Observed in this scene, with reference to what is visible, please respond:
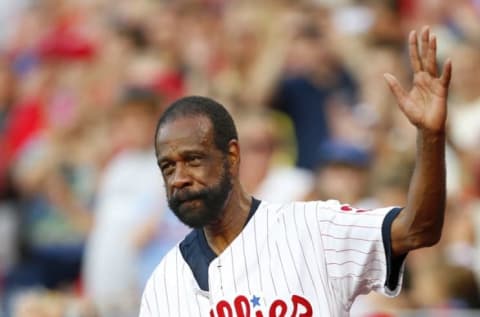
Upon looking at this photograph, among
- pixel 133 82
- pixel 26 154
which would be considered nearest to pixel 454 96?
pixel 133 82

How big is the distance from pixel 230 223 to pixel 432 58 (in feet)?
3.05

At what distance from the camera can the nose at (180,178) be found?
4320mm

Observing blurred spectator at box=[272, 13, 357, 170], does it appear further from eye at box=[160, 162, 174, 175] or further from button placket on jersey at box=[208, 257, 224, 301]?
eye at box=[160, 162, 174, 175]

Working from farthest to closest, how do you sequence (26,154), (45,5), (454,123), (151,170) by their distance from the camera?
(45,5) → (26,154) → (151,170) → (454,123)

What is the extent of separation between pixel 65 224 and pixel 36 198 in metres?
0.42

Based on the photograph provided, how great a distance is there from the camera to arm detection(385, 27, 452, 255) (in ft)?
13.3

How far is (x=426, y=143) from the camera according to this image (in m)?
4.05

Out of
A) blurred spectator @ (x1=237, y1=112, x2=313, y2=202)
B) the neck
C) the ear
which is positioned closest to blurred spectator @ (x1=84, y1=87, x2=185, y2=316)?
blurred spectator @ (x1=237, y1=112, x2=313, y2=202)

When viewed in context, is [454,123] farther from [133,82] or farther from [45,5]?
[45,5]

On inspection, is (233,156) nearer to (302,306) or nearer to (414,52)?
(302,306)

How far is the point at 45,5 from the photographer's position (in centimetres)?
1375

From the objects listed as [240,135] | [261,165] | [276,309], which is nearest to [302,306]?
[276,309]

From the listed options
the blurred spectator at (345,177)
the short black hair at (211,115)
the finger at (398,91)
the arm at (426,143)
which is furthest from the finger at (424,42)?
the blurred spectator at (345,177)

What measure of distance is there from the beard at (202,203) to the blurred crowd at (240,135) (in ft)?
7.57
